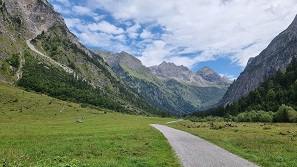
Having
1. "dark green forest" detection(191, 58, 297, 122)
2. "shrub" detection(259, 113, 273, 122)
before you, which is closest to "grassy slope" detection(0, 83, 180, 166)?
"shrub" detection(259, 113, 273, 122)

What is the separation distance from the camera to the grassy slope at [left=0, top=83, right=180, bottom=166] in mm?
22795

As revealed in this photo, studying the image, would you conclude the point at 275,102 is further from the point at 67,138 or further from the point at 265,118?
the point at 67,138

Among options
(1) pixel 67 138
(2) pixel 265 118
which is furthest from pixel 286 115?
(1) pixel 67 138

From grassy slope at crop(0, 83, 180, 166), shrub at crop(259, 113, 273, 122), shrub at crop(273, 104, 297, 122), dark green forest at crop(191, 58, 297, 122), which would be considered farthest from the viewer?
shrub at crop(259, 113, 273, 122)

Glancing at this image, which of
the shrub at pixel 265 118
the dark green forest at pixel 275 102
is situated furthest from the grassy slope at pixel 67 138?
the dark green forest at pixel 275 102

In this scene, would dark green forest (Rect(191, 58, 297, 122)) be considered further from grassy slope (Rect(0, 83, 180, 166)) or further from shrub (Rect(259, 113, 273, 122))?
grassy slope (Rect(0, 83, 180, 166))

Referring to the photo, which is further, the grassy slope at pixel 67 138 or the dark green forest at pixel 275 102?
the dark green forest at pixel 275 102

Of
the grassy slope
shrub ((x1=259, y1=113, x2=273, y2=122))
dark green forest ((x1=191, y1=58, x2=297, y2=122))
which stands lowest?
the grassy slope

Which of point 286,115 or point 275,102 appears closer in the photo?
point 286,115

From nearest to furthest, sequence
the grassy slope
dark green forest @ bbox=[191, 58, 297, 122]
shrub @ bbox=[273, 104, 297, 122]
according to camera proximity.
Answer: the grassy slope < shrub @ bbox=[273, 104, 297, 122] < dark green forest @ bbox=[191, 58, 297, 122]

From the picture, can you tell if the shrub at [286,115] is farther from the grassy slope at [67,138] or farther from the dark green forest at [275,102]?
the grassy slope at [67,138]

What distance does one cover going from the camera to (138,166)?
21.0 m

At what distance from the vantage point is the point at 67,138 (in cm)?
4125

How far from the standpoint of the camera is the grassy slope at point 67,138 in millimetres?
22795
